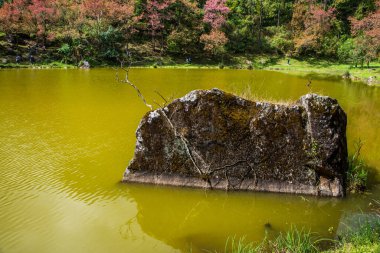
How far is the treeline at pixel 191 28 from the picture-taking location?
152ft

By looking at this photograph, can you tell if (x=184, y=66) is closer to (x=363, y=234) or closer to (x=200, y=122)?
(x=200, y=122)

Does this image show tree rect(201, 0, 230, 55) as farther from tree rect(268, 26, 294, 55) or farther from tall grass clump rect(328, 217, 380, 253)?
tall grass clump rect(328, 217, 380, 253)

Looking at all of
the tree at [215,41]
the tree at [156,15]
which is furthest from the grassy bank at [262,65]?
the tree at [156,15]

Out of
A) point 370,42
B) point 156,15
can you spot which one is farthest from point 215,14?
point 370,42

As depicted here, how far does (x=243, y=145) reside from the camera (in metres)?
10.5

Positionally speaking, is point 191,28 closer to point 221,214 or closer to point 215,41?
point 215,41

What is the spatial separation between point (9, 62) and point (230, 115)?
3872 centimetres

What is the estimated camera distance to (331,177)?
398 inches

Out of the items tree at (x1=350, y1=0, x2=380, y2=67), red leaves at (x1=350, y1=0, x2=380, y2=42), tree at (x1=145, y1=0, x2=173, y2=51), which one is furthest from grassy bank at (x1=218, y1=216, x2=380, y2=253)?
tree at (x1=145, y1=0, x2=173, y2=51)

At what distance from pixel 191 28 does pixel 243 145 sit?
48.3 meters

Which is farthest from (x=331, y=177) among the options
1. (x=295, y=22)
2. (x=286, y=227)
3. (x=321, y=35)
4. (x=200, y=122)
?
(x=295, y=22)

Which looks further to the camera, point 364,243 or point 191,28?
point 191,28

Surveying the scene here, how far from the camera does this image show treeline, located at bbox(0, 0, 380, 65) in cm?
4631

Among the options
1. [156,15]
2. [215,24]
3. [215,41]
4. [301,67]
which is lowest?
[301,67]
